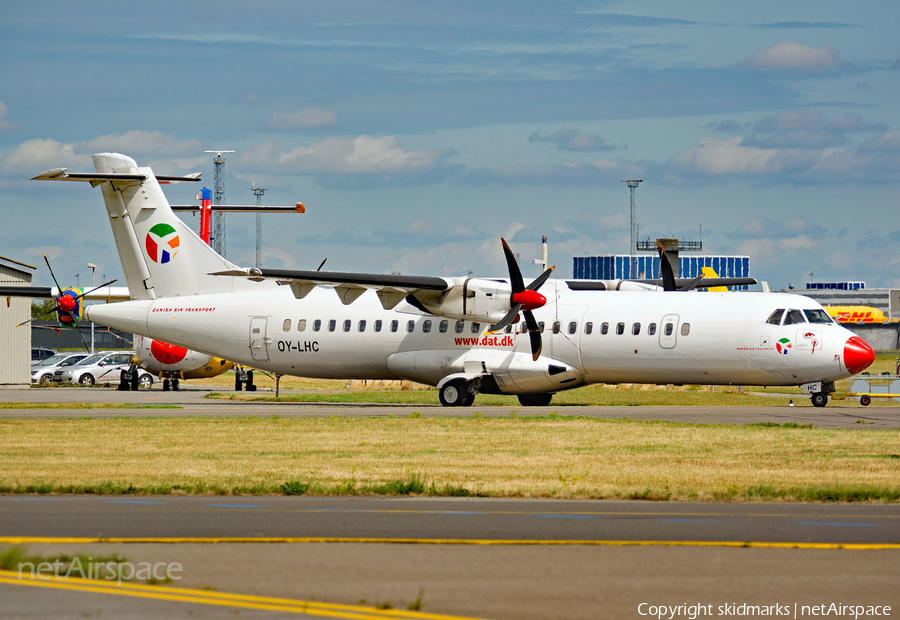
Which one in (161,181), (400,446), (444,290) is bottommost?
(400,446)

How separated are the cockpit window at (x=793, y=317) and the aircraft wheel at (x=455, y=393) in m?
9.30

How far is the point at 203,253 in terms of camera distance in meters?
35.2

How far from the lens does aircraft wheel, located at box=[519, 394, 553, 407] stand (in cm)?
3391

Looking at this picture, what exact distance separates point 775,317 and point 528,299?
6776mm

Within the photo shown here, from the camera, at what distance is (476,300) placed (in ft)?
103

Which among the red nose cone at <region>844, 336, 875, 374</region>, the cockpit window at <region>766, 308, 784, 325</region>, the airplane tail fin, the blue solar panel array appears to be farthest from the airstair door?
the blue solar panel array

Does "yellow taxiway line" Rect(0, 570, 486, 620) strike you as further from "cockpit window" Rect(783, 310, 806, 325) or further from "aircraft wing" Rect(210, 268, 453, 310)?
"cockpit window" Rect(783, 310, 806, 325)

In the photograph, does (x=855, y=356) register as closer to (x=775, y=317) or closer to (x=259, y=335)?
(x=775, y=317)

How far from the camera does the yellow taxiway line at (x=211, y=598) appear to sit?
6953 mm

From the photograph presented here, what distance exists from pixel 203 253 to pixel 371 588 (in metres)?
28.7

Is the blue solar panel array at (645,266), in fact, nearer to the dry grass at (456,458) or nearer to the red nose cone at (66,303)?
the red nose cone at (66,303)

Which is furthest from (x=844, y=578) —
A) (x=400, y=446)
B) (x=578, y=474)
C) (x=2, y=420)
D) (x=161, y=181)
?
(x=161, y=181)

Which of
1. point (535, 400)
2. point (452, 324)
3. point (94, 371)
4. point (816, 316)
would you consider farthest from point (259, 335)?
point (94, 371)

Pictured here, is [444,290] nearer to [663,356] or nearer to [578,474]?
[663,356]
